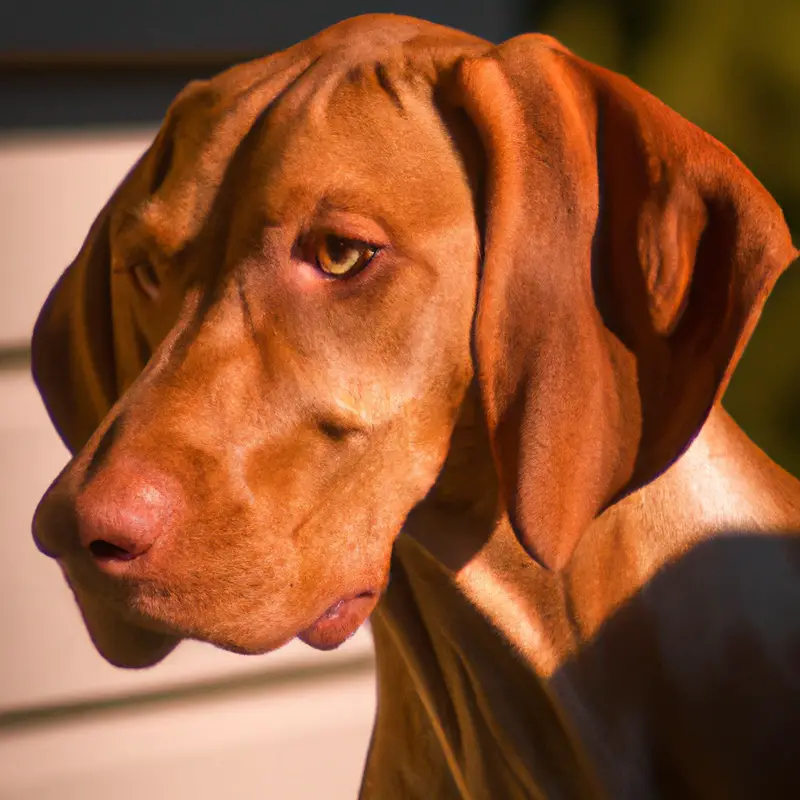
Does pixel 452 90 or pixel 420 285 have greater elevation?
pixel 452 90

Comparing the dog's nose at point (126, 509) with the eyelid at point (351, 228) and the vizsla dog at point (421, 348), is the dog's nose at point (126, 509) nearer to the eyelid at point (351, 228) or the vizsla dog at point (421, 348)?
the vizsla dog at point (421, 348)

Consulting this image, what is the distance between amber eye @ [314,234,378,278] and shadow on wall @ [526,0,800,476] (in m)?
1.39

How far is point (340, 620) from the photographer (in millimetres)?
864

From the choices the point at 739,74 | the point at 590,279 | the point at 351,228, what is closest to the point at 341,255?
the point at 351,228

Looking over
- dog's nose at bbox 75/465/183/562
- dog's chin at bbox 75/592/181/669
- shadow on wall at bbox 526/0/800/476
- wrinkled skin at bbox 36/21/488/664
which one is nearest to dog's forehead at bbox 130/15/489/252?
wrinkled skin at bbox 36/21/488/664

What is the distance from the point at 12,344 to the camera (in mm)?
1785

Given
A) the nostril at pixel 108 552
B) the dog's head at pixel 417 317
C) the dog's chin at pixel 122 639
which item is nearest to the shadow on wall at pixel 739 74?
the dog's head at pixel 417 317

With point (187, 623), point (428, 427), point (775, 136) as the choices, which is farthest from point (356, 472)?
point (775, 136)

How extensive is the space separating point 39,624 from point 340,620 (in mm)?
1159

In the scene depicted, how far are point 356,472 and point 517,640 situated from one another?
0.28 meters

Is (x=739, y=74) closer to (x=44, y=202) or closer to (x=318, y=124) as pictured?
(x=44, y=202)

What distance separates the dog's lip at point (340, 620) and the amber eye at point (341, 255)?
261 millimetres

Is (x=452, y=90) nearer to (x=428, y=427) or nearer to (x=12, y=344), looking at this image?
(x=428, y=427)

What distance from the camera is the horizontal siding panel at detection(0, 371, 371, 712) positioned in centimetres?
179
